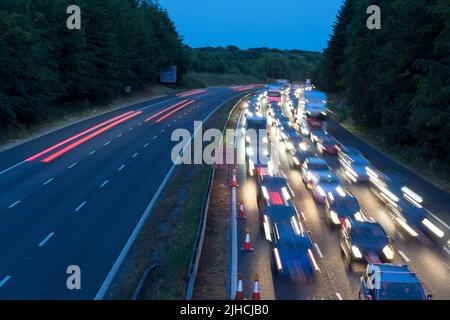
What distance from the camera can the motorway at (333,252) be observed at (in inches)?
614

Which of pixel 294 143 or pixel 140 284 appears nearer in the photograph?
pixel 140 284

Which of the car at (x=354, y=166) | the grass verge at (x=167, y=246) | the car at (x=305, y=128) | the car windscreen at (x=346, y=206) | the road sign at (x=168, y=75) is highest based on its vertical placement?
the road sign at (x=168, y=75)

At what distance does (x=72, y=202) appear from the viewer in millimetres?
23797

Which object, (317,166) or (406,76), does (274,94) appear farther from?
(317,166)

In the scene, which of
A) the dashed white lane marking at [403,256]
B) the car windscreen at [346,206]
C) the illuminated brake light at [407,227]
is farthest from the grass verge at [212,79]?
the dashed white lane marking at [403,256]

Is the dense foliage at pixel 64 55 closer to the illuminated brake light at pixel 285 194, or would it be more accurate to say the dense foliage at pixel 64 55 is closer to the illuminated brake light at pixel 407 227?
the illuminated brake light at pixel 285 194

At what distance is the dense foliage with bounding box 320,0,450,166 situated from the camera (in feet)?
104

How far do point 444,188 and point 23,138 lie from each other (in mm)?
31701

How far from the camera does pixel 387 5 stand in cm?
5588

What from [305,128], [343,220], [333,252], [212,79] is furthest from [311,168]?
[212,79]

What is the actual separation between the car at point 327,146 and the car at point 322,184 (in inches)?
469

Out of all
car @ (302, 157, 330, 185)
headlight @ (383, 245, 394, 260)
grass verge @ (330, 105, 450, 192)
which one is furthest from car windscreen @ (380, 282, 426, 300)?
grass verge @ (330, 105, 450, 192)

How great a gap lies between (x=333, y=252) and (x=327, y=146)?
21841 mm
